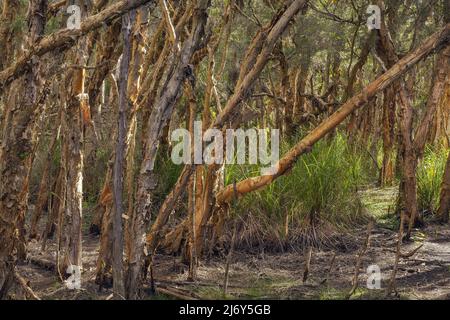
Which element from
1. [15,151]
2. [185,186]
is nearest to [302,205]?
[185,186]

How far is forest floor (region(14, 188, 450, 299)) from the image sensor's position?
225 inches

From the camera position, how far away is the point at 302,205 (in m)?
7.75

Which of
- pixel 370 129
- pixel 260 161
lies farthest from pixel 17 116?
pixel 370 129

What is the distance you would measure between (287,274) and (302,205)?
129cm

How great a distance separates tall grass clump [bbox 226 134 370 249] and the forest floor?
23cm

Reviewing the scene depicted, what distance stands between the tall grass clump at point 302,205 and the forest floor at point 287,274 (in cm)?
23

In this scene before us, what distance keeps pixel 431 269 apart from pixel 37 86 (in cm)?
376

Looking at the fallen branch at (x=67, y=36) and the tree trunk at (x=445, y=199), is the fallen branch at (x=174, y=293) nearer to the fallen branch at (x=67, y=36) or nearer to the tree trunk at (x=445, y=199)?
the fallen branch at (x=67, y=36)

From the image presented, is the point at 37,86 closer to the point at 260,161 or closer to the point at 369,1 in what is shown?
the point at 260,161
